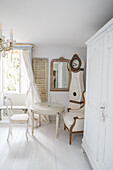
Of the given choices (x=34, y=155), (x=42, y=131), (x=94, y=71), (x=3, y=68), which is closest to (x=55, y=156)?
(x=34, y=155)

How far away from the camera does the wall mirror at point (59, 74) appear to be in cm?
378

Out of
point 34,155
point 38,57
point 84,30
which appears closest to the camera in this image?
point 34,155

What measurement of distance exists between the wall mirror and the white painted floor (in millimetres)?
1387

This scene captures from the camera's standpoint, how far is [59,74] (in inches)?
150

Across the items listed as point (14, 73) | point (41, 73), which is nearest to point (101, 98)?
point (41, 73)

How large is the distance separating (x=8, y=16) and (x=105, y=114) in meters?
2.14

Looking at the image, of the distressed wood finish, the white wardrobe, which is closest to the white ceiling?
the white wardrobe

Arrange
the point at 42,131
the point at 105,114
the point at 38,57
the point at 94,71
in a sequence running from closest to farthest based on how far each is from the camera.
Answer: the point at 105,114 < the point at 94,71 < the point at 42,131 < the point at 38,57

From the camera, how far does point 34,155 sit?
2186 mm

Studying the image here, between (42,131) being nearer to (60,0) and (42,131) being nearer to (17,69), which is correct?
(17,69)

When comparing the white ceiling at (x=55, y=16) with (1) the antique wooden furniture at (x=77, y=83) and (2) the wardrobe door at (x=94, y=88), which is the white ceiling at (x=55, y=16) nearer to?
(2) the wardrobe door at (x=94, y=88)

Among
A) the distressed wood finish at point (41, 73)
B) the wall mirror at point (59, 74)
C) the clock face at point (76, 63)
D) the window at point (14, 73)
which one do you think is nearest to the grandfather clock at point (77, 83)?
the clock face at point (76, 63)

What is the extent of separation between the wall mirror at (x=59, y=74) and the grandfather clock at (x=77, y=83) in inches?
14.6

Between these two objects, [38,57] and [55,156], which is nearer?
[55,156]
